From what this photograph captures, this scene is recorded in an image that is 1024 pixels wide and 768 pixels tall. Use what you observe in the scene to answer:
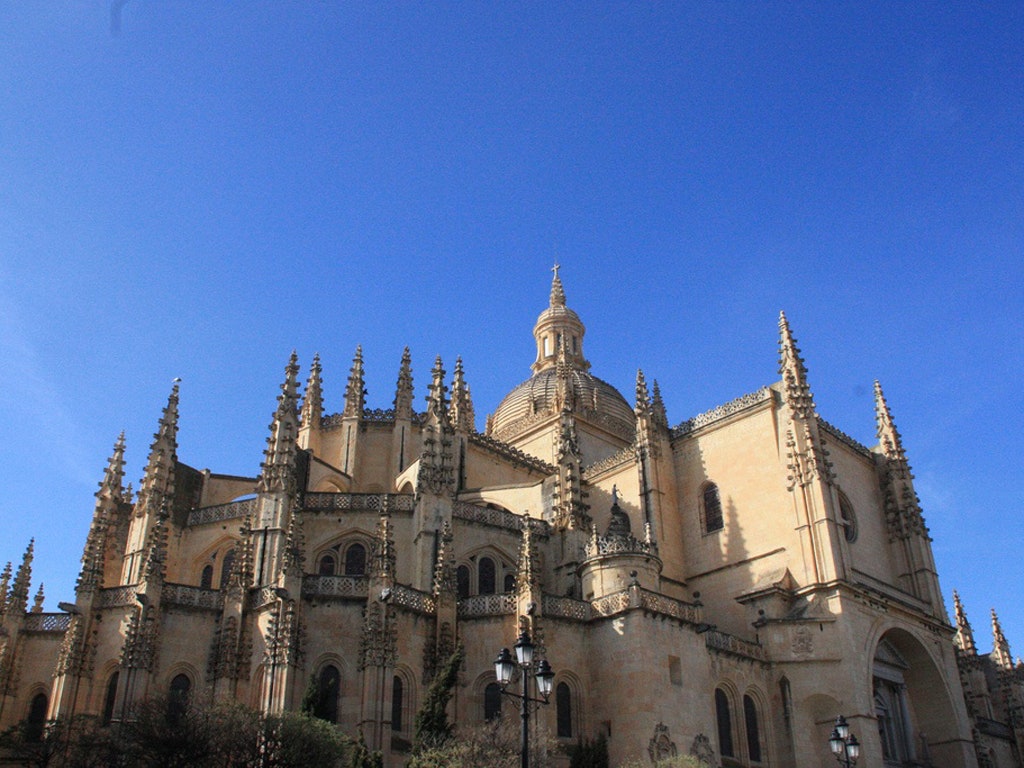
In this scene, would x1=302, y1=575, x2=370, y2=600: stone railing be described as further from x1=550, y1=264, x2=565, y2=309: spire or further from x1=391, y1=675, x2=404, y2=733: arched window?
x1=550, y1=264, x2=565, y2=309: spire

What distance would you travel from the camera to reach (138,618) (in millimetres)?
28562

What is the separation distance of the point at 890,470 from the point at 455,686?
2309 cm

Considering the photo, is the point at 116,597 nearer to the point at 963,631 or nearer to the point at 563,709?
the point at 563,709

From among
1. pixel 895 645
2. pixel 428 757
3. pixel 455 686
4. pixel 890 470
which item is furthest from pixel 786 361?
pixel 428 757

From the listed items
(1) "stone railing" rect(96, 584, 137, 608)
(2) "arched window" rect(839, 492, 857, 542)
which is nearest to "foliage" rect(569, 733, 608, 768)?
(1) "stone railing" rect(96, 584, 137, 608)

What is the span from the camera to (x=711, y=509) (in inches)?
1570

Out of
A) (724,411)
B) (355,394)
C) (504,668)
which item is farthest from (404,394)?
(504,668)

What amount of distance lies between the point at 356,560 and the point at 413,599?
5.21 metres

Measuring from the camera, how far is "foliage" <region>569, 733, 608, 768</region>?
26.7 metres

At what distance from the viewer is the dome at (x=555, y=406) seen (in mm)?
54375

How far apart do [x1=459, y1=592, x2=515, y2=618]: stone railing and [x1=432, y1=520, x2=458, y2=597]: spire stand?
71 cm

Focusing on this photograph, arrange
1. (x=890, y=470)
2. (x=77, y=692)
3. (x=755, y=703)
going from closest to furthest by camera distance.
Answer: (x=77, y=692)
(x=755, y=703)
(x=890, y=470)

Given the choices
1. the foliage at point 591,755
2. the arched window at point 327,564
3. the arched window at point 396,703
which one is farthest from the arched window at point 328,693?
the foliage at point 591,755

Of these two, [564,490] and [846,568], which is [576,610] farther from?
[846,568]
